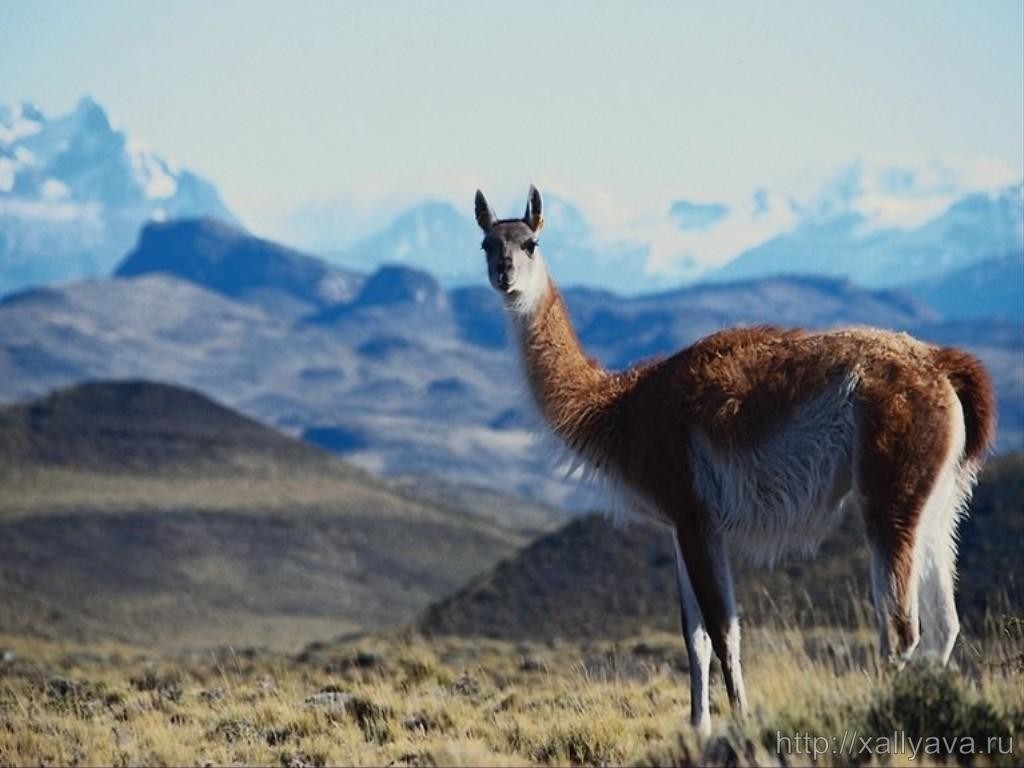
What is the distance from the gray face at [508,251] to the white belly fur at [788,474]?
2110 millimetres

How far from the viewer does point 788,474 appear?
28.3 feet

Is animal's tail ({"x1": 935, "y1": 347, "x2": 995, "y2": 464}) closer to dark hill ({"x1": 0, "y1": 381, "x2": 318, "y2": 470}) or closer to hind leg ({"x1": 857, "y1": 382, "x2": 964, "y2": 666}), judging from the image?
hind leg ({"x1": 857, "y1": 382, "x2": 964, "y2": 666})

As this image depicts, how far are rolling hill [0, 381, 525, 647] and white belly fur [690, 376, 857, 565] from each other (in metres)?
47.7

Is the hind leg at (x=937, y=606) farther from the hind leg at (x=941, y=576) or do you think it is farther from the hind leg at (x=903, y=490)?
the hind leg at (x=903, y=490)

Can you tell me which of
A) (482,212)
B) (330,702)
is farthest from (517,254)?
(330,702)

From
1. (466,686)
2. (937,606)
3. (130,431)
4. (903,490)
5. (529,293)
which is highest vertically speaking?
(529,293)

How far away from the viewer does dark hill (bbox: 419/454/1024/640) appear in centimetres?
3456

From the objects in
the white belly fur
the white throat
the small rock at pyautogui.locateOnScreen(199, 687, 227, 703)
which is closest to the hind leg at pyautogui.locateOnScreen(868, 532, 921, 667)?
the white belly fur

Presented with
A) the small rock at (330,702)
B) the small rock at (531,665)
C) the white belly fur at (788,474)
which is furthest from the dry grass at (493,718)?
the small rock at (531,665)

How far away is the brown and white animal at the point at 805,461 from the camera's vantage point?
8172 mm

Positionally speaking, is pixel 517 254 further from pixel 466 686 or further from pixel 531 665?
pixel 531 665

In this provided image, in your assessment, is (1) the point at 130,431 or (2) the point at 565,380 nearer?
(2) the point at 565,380

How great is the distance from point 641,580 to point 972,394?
38953 millimetres

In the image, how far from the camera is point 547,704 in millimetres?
10594
